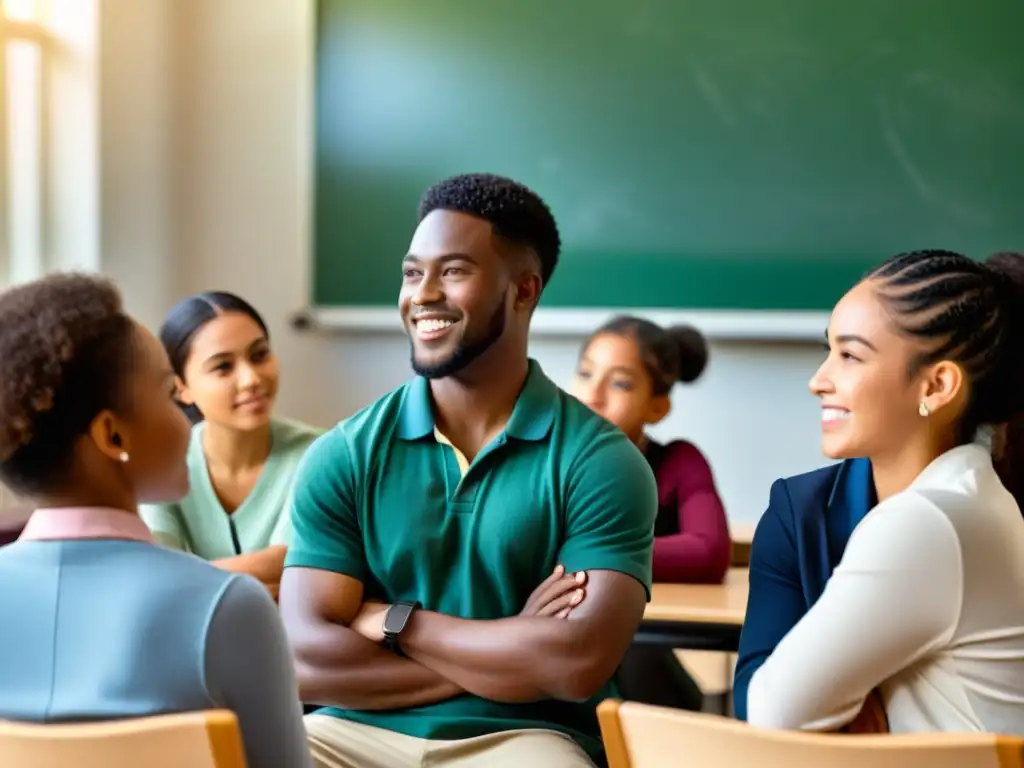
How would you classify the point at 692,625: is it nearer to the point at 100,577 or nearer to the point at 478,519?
the point at 478,519

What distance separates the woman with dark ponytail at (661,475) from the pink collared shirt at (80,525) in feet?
4.44

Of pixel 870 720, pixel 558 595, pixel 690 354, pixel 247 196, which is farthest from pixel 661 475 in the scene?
pixel 247 196

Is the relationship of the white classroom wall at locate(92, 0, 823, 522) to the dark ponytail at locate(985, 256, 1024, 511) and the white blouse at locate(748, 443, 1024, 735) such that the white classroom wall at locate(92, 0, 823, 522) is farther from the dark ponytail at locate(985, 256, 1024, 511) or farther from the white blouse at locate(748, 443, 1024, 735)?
the white blouse at locate(748, 443, 1024, 735)

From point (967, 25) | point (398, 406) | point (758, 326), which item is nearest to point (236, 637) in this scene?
point (398, 406)

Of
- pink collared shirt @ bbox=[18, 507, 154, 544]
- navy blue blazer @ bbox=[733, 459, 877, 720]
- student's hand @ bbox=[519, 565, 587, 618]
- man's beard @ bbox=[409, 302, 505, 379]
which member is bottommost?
student's hand @ bbox=[519, 565, 587, 618]

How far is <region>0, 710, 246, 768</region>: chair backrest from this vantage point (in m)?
1.18

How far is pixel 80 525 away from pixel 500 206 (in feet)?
2.87

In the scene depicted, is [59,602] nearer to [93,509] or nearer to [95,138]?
[93,509]

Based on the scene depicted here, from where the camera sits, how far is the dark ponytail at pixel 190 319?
284 centimetres

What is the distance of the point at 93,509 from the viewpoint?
4.47 feet

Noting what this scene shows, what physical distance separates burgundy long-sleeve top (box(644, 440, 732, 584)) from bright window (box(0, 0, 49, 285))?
2222mm

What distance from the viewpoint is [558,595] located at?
1.80m

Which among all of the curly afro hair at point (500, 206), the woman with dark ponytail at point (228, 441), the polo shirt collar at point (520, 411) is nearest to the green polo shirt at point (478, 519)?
the polo shirt collar at point (520, 411)

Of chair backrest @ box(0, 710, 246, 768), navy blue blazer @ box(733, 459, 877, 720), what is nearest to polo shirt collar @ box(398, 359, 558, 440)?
navy blue blazer @ box(733, 459, 877, 720)
